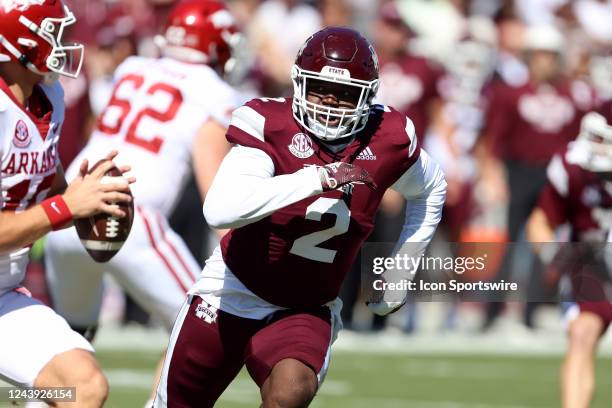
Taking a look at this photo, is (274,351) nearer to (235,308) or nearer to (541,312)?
(235,308)

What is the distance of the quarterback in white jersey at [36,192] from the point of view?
172 inches

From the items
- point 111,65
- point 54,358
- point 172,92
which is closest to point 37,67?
point 54,358

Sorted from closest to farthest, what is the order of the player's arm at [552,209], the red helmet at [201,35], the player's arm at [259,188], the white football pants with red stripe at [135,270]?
the player's arm at [259,188] < the white football pants with red stripe at [135,270] < the red helmet at [201,35] < the player's arm at [552,209]

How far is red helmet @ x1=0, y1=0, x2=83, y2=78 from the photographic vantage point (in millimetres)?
4582

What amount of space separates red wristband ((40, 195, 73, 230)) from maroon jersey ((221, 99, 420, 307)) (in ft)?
2.00

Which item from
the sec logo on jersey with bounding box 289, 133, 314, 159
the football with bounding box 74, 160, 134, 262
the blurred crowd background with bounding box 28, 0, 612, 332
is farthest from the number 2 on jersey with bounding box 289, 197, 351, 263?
the blurred crowd background with bounding box 28, 0, 612, 332

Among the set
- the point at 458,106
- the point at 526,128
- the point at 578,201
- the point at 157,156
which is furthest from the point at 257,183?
the point at 526,128

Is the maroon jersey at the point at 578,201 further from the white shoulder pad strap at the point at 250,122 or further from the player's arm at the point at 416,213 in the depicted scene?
the white shoulder pad strap at the point at 250,122

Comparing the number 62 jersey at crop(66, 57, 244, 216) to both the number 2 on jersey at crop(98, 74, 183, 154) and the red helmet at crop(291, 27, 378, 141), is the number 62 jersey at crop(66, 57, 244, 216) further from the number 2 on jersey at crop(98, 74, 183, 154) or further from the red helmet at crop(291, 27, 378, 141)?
the red helmet at crop(291, 27, 378, 141)

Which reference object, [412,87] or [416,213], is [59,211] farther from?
[412,87]

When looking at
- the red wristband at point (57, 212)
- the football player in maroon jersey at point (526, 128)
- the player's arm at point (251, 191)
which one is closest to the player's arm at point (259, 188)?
the player's arm at point (251, 191)

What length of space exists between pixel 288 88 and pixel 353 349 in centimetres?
273

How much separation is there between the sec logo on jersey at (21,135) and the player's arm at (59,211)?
0.21 m

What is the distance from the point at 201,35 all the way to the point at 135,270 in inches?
48.2
